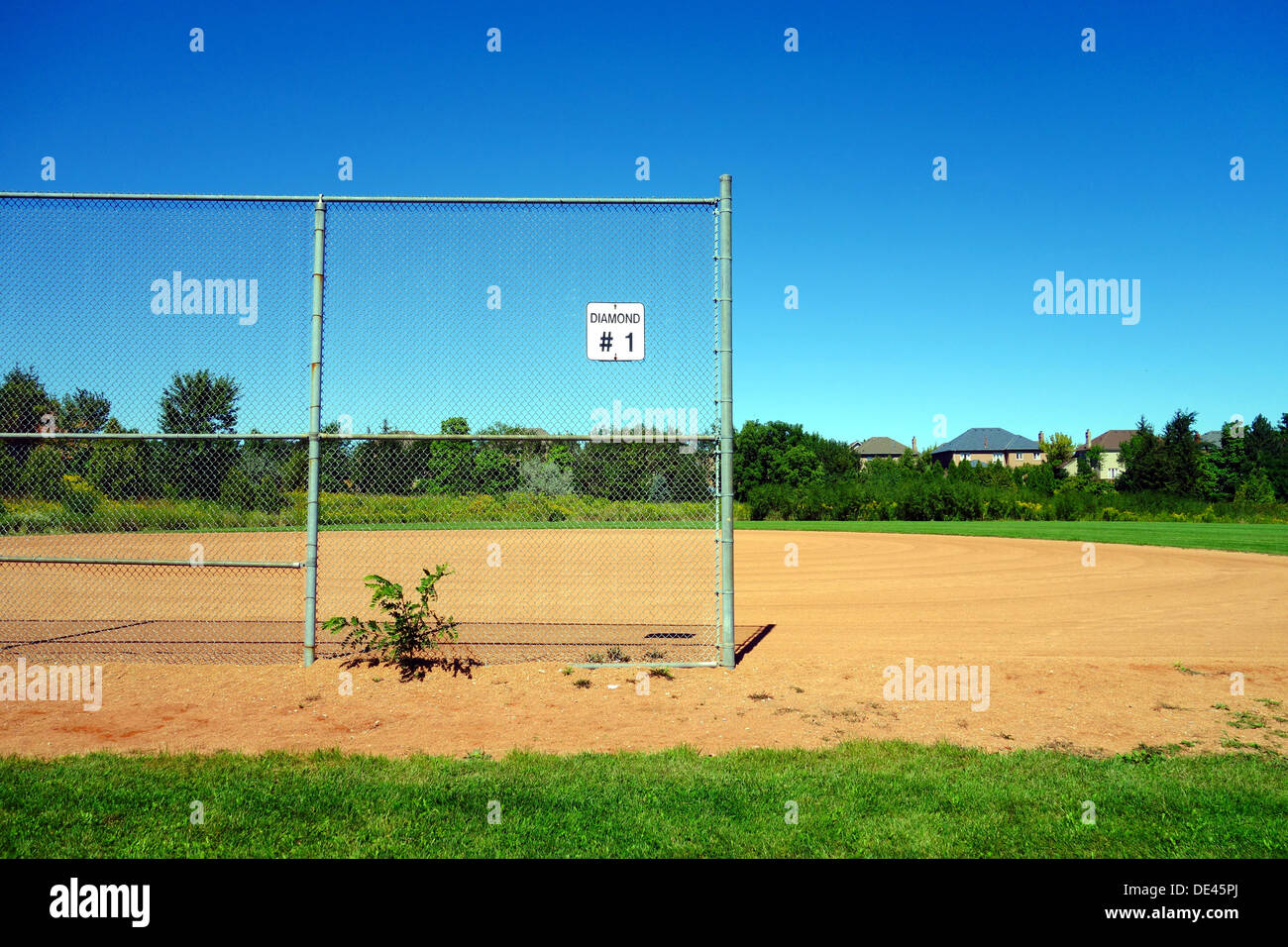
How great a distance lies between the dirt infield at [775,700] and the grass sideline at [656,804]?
416 mm

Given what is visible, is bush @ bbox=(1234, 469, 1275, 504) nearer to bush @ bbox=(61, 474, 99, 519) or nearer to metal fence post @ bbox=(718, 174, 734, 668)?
metal fence post @ bbox=(718, 174, 734, 668)

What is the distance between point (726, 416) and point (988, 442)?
11677 cm

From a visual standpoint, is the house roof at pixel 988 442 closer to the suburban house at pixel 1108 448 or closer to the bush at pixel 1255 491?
the suburban house at pixel 1108 448

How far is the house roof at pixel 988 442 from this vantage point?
110 m

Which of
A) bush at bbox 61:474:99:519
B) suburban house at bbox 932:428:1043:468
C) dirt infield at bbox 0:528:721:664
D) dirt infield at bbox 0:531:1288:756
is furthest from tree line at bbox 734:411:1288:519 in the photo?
bush at bbox 61:474:99:519

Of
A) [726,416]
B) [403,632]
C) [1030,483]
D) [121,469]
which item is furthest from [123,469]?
[1030,483]

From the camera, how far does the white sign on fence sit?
650 centimetres

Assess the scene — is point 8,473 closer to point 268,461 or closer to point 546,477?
point 268,461

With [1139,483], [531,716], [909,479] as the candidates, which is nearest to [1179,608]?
[531,716]

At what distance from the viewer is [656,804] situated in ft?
13.2

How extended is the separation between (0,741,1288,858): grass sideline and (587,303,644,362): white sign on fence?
11.0ft

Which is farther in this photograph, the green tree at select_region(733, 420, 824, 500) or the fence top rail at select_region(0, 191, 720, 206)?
the green tree at select_region(733, 420, 824, 500)

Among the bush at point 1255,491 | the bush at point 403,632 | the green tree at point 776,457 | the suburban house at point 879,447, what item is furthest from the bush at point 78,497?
the suburban house at point 879,447
